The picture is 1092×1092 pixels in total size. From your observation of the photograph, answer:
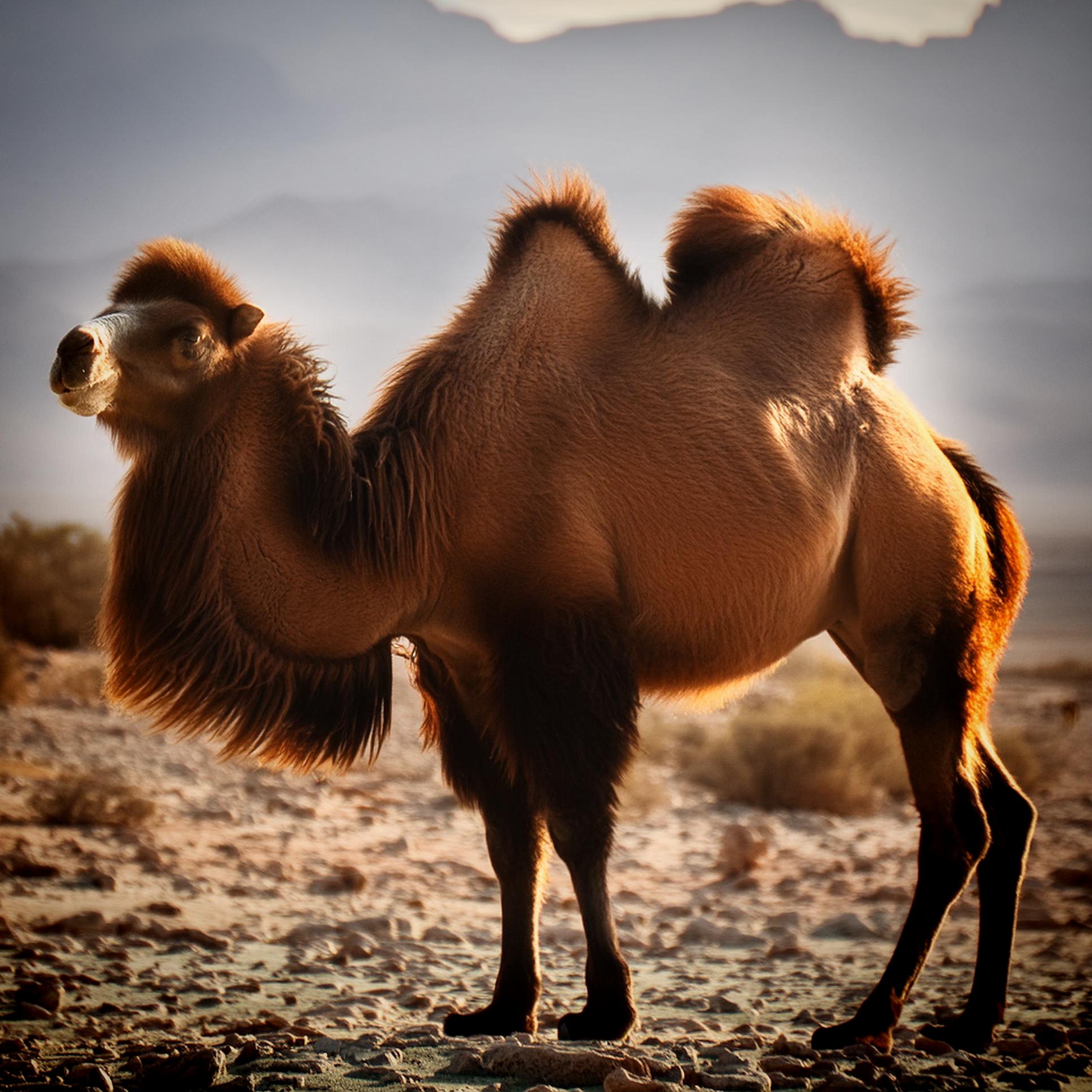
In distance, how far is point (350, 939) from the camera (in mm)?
6012

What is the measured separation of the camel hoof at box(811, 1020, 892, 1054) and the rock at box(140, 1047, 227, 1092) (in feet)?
7.15

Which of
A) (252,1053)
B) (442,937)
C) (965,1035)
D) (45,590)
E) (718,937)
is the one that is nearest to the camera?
(252,1053)

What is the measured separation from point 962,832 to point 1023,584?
1231 millimetres

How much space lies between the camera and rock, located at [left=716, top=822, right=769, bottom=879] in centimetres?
888

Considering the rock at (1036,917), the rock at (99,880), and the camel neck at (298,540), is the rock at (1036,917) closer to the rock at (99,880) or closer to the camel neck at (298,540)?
the camel neck at (298,540)

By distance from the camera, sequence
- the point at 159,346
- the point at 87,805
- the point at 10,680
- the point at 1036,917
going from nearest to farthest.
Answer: the point at 159,346
the point at 1036,917
the point at 87,805
the point at 10,680

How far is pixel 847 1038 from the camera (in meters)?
4.57

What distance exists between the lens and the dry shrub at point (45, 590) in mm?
16859

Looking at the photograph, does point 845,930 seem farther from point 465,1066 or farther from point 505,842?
point 465,1066

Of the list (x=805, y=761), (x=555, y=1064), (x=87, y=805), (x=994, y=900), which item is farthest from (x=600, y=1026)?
(x=805, y=761)

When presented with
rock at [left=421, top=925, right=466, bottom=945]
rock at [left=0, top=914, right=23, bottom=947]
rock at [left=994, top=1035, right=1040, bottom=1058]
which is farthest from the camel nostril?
rock at [left=994, top=1035, right=1040, bottom=1058]

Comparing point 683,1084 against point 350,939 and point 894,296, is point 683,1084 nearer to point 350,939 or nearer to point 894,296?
point 350,939

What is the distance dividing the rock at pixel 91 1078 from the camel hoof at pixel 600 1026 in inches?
59.4

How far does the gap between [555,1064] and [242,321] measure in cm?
268
